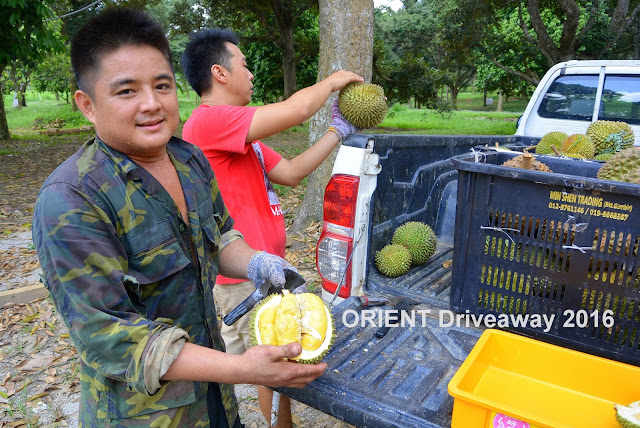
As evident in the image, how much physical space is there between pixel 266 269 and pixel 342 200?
59 centimetres

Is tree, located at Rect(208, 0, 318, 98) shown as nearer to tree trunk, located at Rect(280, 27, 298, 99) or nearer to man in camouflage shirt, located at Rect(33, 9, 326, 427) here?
tree trunk, located at Rect(280, 27, 298, 99)

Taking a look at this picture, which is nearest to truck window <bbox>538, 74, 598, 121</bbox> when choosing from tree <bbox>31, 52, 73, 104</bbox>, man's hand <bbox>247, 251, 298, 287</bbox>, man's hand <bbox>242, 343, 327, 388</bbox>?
man's hand <bbox>247, 251, 298, 287</bbox>

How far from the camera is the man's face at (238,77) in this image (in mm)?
2582

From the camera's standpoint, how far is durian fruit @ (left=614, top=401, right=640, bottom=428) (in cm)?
131

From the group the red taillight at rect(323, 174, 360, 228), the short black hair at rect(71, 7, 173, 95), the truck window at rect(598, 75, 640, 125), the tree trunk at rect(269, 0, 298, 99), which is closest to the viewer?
the short black hair at rect(71, 7, 173, 95)

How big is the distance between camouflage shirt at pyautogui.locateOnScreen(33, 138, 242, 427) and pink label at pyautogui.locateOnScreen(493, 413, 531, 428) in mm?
937

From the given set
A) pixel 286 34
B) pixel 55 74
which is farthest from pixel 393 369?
pixel 55 74

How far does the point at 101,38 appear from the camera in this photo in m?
1.43

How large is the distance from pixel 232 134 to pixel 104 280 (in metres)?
1.21

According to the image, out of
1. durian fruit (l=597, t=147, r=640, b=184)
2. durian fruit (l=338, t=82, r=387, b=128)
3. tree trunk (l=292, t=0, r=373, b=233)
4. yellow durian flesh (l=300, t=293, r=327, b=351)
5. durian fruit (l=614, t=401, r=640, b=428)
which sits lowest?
durian fruit (l=614, t=401, r=640, b=428)

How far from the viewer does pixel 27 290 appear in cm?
424

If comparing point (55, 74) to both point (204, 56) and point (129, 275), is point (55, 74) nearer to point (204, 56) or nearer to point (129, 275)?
point (204, 56)

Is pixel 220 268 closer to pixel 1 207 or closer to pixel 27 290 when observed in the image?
pixel 27 290

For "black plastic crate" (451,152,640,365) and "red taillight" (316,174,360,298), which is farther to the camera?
"red taillight" (316,174,360,298)
